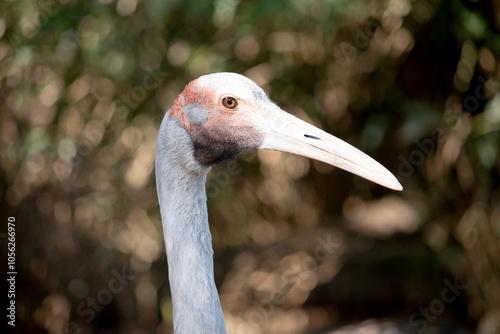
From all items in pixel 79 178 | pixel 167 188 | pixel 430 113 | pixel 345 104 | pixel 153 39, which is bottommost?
pixel 79 178

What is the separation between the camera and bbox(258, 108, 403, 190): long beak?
2318mm

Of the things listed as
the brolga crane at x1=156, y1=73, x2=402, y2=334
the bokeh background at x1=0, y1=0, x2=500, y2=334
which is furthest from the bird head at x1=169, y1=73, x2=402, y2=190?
the bokeh background at x1=0, y1=0, x2=500, y2=334

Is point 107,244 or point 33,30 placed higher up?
point 33,30

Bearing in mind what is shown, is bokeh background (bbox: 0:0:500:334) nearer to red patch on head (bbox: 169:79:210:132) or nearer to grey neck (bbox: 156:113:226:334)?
red patch on head (bbox: 169:79:210:132)

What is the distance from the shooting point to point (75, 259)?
5.87 m

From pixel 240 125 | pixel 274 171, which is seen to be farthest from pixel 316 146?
pixel 274 171

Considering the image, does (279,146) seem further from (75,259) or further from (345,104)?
(75,259)

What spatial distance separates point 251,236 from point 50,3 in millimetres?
2938

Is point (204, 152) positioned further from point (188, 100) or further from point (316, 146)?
point (316, 146)

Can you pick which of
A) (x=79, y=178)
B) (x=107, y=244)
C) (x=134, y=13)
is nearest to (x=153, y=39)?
(x=134, y=13)

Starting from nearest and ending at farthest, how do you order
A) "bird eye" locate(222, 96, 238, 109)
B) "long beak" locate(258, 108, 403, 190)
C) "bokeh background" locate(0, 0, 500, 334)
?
"long beak" locate(258, 108, 403, 190), "bird eye" locate(222, 96, 238, 109), "bokeh background" locate(0, 0, 500, 334)

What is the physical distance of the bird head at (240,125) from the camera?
94.3 inches

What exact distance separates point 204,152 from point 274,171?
11.4ft

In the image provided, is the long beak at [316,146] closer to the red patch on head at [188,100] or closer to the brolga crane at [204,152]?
the brolga crane at [204,152]
